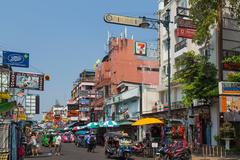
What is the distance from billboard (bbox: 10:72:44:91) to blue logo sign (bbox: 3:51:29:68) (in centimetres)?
510

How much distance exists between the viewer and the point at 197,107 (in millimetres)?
34938

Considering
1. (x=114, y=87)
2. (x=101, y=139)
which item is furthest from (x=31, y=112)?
(x=114, y=87)

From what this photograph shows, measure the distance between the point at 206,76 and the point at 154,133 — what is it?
6296 millimetres

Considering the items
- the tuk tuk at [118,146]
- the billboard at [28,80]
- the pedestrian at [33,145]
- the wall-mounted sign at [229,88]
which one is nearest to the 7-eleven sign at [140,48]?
the billboard at [28,80]

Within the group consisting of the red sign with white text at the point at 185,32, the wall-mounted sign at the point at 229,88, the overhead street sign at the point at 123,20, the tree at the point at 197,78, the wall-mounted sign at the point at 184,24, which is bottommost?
the wall-mounted sign at the point at 229,88

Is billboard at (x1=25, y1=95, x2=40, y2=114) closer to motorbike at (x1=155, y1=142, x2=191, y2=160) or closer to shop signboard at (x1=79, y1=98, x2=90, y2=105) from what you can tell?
motorbike at (x1=155, y1=142, x2=191, y2=160)

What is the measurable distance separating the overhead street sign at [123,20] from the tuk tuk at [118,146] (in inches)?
307

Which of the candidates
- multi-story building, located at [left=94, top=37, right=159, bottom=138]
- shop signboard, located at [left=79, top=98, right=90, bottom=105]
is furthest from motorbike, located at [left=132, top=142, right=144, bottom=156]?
shop signboard, located at [left=79, top=98, right=90, bottom=105]

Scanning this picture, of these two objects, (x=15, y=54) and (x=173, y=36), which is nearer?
(x=15, y=54)

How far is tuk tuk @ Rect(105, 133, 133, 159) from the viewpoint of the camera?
1099 inches

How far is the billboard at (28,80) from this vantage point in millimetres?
40375

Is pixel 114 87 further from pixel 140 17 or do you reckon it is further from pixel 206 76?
pixel 140 17

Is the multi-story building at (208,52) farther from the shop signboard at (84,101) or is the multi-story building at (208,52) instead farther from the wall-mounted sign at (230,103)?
the shop signboard at (84,101)

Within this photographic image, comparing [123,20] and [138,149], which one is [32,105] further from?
[123,20]
